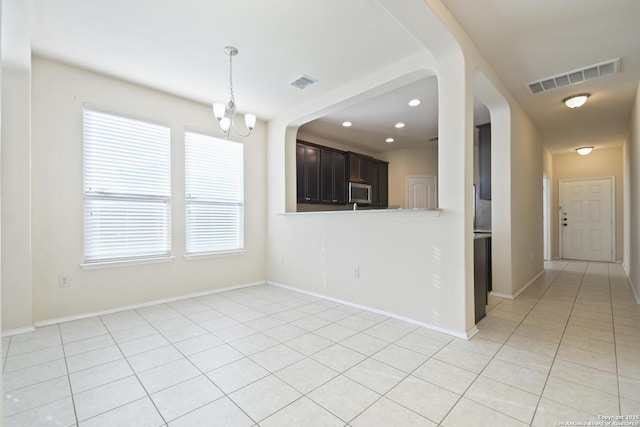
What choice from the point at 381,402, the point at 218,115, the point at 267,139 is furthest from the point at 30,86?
the point at 381,402

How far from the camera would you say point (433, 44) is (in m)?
2.77

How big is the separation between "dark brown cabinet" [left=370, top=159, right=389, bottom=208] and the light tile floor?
11.9ft

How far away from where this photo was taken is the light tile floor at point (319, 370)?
6.08 ft

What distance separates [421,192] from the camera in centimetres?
722

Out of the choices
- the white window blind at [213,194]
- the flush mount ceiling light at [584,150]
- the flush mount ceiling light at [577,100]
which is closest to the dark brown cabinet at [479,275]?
the flush mount ceiling light at [577,100]

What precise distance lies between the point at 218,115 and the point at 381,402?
9.21 feet

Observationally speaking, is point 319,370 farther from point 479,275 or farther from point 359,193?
point 359,193

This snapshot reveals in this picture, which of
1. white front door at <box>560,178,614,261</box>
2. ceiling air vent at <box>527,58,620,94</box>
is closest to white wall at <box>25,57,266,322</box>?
ceiling air vent at <box>527,58,620,94</box>

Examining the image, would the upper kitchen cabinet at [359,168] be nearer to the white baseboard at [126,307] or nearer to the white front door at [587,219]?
the white baseboard at [126,307]

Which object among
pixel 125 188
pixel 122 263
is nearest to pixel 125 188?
pixel 125 188

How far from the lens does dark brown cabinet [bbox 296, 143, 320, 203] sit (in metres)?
5.27

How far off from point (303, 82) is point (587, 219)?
25.5ft

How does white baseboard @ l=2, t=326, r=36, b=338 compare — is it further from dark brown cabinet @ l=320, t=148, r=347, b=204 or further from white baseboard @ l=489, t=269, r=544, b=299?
white baseboard @ l=489, t=269, r=544, b=299

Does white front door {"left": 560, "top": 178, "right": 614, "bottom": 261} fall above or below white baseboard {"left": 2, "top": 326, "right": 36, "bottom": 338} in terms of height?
above
